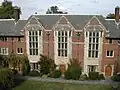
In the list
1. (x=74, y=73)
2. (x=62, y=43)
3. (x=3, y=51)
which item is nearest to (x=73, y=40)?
(x=62, y=43)

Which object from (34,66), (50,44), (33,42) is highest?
(33,42)

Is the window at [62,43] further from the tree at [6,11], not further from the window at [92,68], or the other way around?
→ the tree at [6,11]

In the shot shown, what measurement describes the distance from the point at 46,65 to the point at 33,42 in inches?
212

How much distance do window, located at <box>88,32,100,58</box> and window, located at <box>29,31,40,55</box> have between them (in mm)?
9722

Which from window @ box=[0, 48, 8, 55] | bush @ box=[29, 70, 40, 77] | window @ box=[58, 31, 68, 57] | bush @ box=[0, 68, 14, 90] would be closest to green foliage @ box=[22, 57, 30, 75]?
bush @ box=[29, 70, 40, 77]

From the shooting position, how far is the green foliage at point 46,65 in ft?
137

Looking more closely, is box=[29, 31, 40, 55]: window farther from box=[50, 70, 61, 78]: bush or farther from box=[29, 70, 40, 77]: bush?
box=[50, 70, 61, 78]: bush

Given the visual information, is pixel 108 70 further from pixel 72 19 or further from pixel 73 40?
pixel 72 19

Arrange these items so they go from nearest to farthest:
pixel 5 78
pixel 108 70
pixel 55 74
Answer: pixel 5 78 < pixel 55 74 < pixel 108 70

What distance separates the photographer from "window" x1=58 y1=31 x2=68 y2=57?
42.5 metres

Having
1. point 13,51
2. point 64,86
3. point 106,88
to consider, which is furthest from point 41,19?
point 106,88

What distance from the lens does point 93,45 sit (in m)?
41.9

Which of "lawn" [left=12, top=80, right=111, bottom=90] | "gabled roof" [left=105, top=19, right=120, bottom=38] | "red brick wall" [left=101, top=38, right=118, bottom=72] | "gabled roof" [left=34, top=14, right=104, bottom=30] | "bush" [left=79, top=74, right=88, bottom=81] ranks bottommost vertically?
"lawn" [left=12, top=80, right=111, bottom=90]

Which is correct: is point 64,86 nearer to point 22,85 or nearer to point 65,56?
point 22,85
